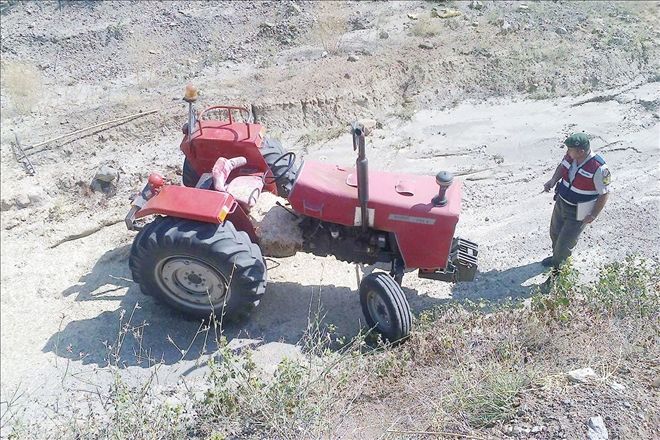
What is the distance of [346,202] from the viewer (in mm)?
5074

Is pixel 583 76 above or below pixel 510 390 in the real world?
above

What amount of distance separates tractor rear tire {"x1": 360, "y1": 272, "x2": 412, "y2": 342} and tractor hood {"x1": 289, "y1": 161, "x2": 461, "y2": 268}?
15.1 inches

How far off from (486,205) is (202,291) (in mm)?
3312

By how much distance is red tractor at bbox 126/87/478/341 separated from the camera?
16.2ft

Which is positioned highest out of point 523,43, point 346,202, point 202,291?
point 523,43

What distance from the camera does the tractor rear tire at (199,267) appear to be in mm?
4926

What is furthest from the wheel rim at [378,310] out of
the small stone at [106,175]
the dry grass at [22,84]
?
the dry grass at [22,84]

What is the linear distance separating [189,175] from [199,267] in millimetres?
1530

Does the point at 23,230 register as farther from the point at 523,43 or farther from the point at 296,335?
the point at 523,43

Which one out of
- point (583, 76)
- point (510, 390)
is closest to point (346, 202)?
point (510, 390)

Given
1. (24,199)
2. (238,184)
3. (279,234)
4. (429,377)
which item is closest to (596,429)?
(429,377)

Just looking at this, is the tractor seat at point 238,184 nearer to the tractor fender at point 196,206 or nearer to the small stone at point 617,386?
the tractor fender at point 196,206

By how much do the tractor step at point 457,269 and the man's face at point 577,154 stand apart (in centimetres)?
117

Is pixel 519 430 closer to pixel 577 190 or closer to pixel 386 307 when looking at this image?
pixel 386 307
